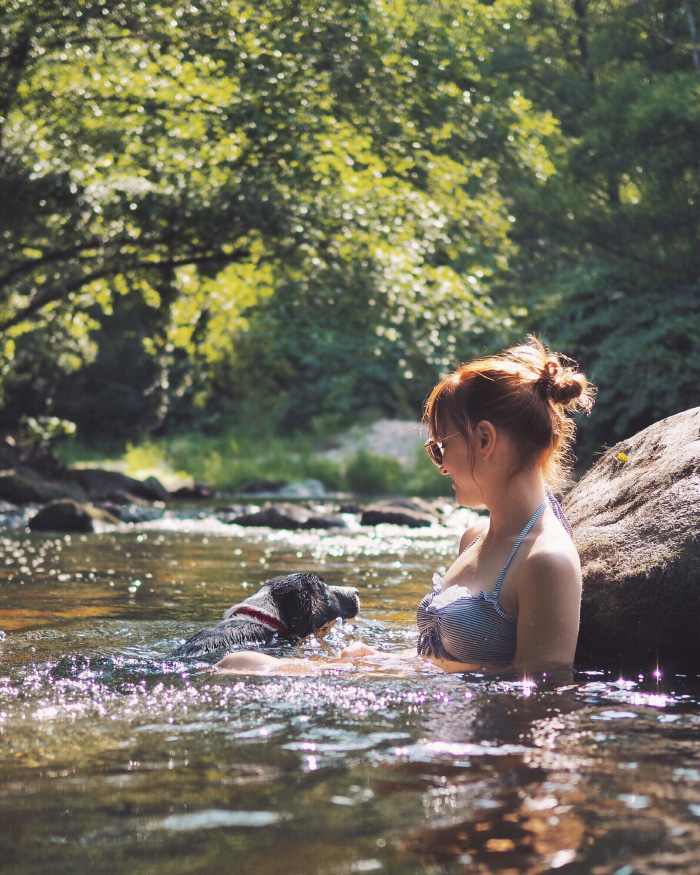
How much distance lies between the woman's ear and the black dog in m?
1.64

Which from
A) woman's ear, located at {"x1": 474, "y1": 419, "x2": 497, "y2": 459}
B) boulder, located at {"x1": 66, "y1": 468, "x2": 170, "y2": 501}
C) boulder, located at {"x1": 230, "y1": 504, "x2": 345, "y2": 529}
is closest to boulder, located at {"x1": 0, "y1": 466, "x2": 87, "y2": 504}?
boulder, located at {"x1": 66, "y1": 468, "x2": 170, "y2": 501}

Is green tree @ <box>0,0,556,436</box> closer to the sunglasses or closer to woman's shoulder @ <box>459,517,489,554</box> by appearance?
woman's shoulder @ <box>459,517,489,554</box>

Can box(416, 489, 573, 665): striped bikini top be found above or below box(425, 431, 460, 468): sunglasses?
below

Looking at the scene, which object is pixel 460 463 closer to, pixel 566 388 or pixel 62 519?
pixel 566 388

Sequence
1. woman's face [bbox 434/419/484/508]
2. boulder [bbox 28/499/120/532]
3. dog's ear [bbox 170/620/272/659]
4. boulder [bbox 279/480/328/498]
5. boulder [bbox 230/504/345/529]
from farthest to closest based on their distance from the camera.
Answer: boulder [bbox 279/480/328/498] < boulder [bbox 230/504/345/529] < boulder [bbox 28/499/120/532] < dog's ear [bbox 170/620/272/659] < woman's face [bbox 434/419/484/508]

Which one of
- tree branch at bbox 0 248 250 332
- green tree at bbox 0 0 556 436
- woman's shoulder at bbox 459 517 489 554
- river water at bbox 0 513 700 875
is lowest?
river water at bbox 0 513 700 875

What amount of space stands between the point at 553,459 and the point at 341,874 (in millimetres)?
2287

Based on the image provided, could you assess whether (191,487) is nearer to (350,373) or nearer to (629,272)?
(629,272)

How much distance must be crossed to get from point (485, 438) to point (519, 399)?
0.64 ft

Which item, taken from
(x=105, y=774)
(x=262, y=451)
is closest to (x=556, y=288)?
(x=262, y=451)

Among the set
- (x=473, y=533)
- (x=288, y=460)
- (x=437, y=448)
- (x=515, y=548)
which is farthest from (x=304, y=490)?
(x=515, y=548)

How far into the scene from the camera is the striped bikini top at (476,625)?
363 cm

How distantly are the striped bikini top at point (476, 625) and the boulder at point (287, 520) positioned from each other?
8.75 meters

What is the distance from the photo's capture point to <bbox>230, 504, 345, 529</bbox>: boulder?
1265cm
